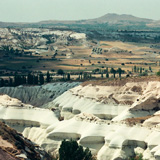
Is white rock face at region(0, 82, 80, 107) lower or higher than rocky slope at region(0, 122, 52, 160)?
lower

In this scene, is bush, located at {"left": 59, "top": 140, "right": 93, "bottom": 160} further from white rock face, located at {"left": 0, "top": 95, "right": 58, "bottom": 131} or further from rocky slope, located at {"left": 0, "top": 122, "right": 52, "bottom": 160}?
white rock face, located at {"left": 0, "top": 95, "right": 58, "bottom": 131}

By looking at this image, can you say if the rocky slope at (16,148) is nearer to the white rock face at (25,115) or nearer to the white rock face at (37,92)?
the white rock face at (25,115)

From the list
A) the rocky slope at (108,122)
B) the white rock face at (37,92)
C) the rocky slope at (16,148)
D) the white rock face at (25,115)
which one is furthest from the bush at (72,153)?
the white rock face at (37,92)

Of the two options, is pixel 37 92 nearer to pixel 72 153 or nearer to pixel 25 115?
pixel 25 115

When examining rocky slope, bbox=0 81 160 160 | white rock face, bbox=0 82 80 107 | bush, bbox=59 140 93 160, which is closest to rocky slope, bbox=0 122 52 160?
bush, bbox=59 140 93 160

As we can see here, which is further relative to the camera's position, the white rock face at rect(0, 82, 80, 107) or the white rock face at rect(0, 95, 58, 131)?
the white rock face at rect(0, 82, 80, 107)

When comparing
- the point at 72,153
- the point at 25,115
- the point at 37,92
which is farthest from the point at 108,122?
the point at 37,92

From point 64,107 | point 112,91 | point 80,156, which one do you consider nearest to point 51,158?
point 80,156

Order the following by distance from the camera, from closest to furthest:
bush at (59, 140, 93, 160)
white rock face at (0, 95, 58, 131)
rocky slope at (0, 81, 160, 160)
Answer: bush at (59, 140, 93, 160), rocky slope at (0, 81, 160, 160), white rock face at (0, 95, 58, 131)

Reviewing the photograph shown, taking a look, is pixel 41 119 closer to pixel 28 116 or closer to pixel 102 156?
pixel 28 116
